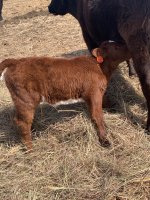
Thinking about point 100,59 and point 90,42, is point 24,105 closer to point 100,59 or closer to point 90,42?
point 100,59

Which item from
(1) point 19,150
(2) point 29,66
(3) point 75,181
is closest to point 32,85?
(2) point 29,66

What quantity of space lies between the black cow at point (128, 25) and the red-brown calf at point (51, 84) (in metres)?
0.24

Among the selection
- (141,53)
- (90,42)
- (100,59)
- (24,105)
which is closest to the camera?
(141,53)

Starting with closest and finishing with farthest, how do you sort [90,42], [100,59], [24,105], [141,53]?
[141,53]
[24,105]
[100,59]
[90,42]

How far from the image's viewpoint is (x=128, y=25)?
4172 millimetres

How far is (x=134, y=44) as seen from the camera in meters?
4.12

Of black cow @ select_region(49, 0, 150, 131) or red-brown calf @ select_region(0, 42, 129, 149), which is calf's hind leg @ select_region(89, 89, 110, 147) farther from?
black cow @ select_region(49, 0, 150, 131)

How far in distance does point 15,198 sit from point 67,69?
1.36 m

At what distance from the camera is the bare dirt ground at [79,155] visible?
3.76 meters

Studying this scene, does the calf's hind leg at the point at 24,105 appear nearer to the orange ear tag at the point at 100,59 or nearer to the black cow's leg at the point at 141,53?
the orange ear tag at the point at 100,59

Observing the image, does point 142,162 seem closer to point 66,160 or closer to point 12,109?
point 66,160

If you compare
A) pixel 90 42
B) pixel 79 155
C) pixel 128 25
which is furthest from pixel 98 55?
→ pixel 90 42

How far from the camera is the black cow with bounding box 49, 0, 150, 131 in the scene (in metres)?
4.05

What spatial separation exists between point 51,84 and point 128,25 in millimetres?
926
